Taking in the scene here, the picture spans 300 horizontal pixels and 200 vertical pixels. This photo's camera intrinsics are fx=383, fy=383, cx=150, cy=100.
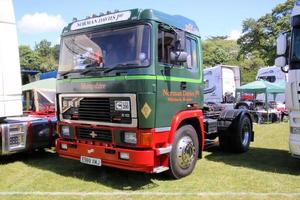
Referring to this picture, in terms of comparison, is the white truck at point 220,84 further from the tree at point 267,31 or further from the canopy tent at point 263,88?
the tree at point 267,31

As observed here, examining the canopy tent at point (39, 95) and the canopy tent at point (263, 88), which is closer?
the canopy tent at point (39, 95)

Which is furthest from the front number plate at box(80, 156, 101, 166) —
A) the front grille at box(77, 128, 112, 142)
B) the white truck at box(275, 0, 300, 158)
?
the white truck at box(275, 0, 300, 158)

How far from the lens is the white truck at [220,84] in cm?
2586

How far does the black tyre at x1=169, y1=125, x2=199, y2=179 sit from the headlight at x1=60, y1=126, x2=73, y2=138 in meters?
2.00

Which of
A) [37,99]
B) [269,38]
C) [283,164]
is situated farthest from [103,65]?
[269,38]

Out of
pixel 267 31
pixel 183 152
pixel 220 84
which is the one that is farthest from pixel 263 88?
pixel 267 31

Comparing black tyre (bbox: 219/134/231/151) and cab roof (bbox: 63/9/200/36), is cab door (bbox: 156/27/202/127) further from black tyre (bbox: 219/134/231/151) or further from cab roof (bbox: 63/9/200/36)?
black tyre (bbox: 219/134/231/151)

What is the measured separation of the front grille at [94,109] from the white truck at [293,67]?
3.59 meters

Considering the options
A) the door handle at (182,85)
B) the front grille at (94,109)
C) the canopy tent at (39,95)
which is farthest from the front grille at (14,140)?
the canopy tent at (39,95)

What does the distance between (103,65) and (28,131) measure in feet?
9.58

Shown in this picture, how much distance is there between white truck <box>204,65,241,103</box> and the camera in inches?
1018

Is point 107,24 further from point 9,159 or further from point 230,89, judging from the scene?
point 230,89

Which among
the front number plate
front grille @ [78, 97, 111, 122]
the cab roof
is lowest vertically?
the front number plate

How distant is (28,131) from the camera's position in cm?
855
